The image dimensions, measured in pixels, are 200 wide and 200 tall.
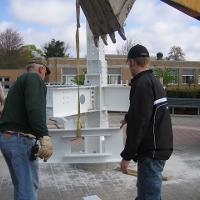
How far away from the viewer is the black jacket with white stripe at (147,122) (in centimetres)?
445

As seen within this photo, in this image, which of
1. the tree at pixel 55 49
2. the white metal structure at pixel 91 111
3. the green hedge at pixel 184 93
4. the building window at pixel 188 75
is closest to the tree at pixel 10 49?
the tree at pixel 55 49

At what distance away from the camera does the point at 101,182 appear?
797 centimetres

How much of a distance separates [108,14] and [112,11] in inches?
6.5

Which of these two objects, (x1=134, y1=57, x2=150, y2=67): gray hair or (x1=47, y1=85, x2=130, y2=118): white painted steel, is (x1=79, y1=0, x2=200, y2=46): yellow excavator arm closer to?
(x1=134, y1=57, x2=150, y2=67): gray hair

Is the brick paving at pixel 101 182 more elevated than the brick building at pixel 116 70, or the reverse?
the brick building at pixel 116 70

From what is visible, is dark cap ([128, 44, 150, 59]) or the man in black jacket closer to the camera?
the man in black jacket

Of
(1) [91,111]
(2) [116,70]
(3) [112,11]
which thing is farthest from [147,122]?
(2) [116,70]

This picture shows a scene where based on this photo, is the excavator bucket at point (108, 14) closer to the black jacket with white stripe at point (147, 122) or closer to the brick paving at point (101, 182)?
the black jacket with white stripe at point (147, 122)

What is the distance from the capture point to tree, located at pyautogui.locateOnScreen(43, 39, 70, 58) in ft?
279

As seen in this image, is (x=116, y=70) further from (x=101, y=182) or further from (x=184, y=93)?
(x=101, y=182)

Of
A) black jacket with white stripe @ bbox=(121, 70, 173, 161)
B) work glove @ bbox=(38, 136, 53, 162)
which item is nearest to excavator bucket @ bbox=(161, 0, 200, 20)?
black jacket with white stripe @ bbox=(121, 70, 173, 161)

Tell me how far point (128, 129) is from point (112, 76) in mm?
61041

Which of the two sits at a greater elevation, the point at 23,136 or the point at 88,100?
the point at 88,100

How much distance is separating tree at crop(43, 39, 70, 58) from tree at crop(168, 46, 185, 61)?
19.1 metres
